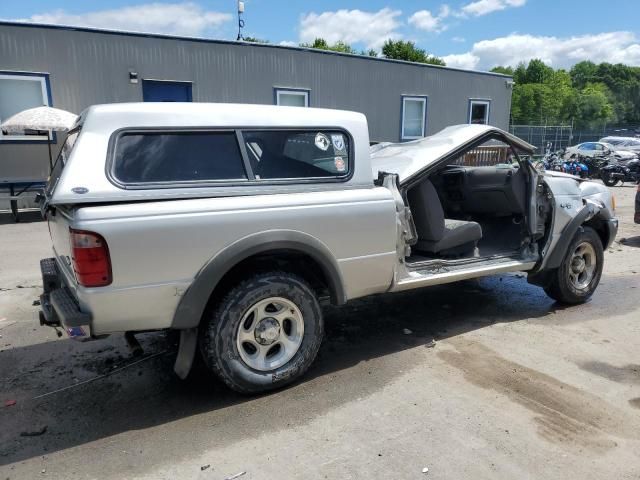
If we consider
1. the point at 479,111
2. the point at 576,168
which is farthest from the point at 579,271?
the point at 576,168

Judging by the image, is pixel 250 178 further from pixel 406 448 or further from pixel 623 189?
pixel 623 189

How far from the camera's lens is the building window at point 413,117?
16.6 m

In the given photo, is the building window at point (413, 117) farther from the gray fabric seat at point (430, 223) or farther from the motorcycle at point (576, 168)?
the gray fabric seat at point (430, 223)

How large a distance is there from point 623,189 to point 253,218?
1899cm

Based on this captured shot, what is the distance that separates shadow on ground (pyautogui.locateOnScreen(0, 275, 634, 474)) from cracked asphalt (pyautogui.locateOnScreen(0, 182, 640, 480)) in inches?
0.5

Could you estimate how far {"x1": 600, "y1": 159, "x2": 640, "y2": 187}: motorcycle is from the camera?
60.9 feet

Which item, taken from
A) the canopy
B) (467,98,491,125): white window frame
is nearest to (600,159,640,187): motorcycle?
(467,98,491,125): white window frame

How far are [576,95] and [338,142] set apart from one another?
266ft

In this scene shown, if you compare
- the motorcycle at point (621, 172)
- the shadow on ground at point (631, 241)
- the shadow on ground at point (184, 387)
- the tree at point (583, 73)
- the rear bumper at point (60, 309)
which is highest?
the tree at point (583, 73)

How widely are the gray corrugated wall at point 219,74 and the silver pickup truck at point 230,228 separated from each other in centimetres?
890

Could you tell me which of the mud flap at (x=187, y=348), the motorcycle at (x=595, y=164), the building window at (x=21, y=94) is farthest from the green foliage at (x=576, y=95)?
the mud flap at (x=187, y=348)

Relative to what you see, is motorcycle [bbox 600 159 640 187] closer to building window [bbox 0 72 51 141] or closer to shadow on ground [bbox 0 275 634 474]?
shadow on ground [bbox 0 275 634 474]

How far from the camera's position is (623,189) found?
18.3 m

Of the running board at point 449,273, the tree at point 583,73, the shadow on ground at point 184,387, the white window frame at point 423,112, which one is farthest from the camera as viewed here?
the tree at point 583,73
